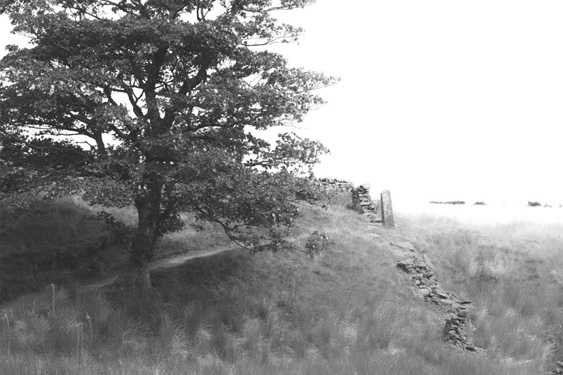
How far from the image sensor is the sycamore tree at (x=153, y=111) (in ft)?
44.4

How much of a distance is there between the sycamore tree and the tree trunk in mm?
33

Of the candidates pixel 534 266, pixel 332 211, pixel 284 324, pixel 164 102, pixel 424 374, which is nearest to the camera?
pixel 424 374

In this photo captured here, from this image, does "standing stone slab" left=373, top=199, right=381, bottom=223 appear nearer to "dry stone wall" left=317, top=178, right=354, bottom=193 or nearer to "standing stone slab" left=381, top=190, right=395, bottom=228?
"standing stone slab" left=381, top=190, right=395, bottom=228

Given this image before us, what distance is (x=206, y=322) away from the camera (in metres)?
14.3

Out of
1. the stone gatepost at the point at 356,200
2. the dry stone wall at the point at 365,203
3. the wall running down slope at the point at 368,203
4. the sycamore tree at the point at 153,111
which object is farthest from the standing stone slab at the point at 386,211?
the sycamore tree at the point at 153,111

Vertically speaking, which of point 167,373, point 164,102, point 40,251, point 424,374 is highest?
point 164,102

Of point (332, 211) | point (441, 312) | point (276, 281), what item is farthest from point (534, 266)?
point (276, 281)

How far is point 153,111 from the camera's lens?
1510 cm

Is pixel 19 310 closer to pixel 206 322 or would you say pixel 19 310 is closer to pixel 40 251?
pixel 206 322

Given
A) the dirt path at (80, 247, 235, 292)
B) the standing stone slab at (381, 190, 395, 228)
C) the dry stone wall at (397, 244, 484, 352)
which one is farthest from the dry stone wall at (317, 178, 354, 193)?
the dirt path at (80, 247, 235, 292)

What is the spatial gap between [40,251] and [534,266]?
1927cm

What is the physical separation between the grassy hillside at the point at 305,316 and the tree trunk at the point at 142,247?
638 mm

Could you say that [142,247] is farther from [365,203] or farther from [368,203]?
[368,203]

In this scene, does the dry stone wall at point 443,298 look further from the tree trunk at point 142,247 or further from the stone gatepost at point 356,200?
the tree trunk at point 142,247
